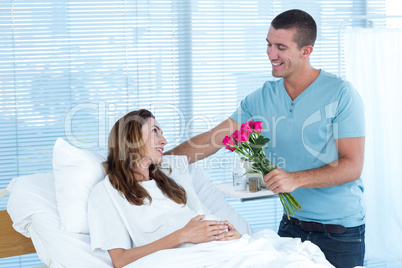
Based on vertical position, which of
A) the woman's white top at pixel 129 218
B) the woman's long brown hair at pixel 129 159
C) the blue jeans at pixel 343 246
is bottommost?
the blue jeans at pixel 343 246

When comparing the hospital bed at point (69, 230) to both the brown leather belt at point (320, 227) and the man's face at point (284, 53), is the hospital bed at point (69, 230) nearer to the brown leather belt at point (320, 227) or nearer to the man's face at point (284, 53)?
the brown leather belt at point (320, 227)

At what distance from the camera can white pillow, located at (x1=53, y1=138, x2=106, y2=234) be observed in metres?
1.96

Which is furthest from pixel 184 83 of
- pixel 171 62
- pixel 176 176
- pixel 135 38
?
pixel 176 176

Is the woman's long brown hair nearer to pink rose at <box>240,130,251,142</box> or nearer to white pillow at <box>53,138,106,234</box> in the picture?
white pillow at <box>53,138,106,234</box>

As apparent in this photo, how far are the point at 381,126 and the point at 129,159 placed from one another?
1.63 metres

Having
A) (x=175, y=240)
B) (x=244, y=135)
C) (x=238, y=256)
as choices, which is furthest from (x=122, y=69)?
(x=238, y=256)

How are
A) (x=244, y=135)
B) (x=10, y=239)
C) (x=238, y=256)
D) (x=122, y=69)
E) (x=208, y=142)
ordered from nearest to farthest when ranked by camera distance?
1. (x=238, y=256)
2. (x=244, y=135)
3. (x=10, y=239)
4. (x=208, y=142)
5. (x=122, y=69)

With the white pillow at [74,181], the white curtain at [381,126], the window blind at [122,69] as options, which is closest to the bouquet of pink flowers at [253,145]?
the white pillow at [74,181]

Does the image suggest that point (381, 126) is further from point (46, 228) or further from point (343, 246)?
point (46, 228)

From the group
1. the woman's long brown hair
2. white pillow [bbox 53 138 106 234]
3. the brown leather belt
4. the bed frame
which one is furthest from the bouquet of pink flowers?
the bed frame

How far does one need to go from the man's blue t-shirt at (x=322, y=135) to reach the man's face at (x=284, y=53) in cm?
12

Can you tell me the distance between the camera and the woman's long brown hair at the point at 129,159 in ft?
6.48

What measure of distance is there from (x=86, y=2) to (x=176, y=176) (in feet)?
4.30

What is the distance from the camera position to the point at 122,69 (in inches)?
119
